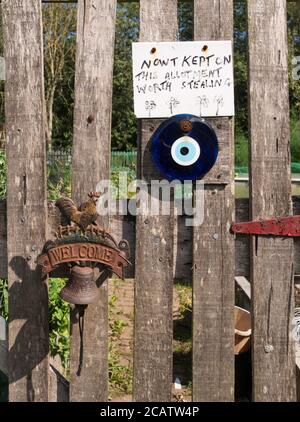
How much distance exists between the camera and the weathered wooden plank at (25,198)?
208 centimetres

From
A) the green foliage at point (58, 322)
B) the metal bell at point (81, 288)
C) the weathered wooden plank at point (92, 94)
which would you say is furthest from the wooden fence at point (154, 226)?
the green foliage at point (58, 322)

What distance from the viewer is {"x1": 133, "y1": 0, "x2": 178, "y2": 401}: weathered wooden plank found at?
6.96 ft

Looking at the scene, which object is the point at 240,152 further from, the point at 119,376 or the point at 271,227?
the point at 271,227

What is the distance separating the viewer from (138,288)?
2.14 metres

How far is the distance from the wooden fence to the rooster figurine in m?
0.06

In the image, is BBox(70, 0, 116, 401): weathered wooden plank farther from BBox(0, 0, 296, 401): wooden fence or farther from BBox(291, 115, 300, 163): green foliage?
BBox(291, 115, 300, 163): green foliage

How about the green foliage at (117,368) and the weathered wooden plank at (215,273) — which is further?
the green foliage at (117,368)

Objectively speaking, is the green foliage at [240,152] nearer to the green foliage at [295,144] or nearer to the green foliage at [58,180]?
the green foliage at [295,144]

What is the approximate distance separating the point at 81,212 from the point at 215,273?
573 mm

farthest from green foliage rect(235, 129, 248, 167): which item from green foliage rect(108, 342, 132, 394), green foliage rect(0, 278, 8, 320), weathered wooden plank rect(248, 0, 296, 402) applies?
weathered wooden plank rect(248, 0, 296, 402)

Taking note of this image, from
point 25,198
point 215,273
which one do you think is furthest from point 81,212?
point 215,273

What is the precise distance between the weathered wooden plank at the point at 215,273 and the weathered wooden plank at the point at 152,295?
0.35 feet
